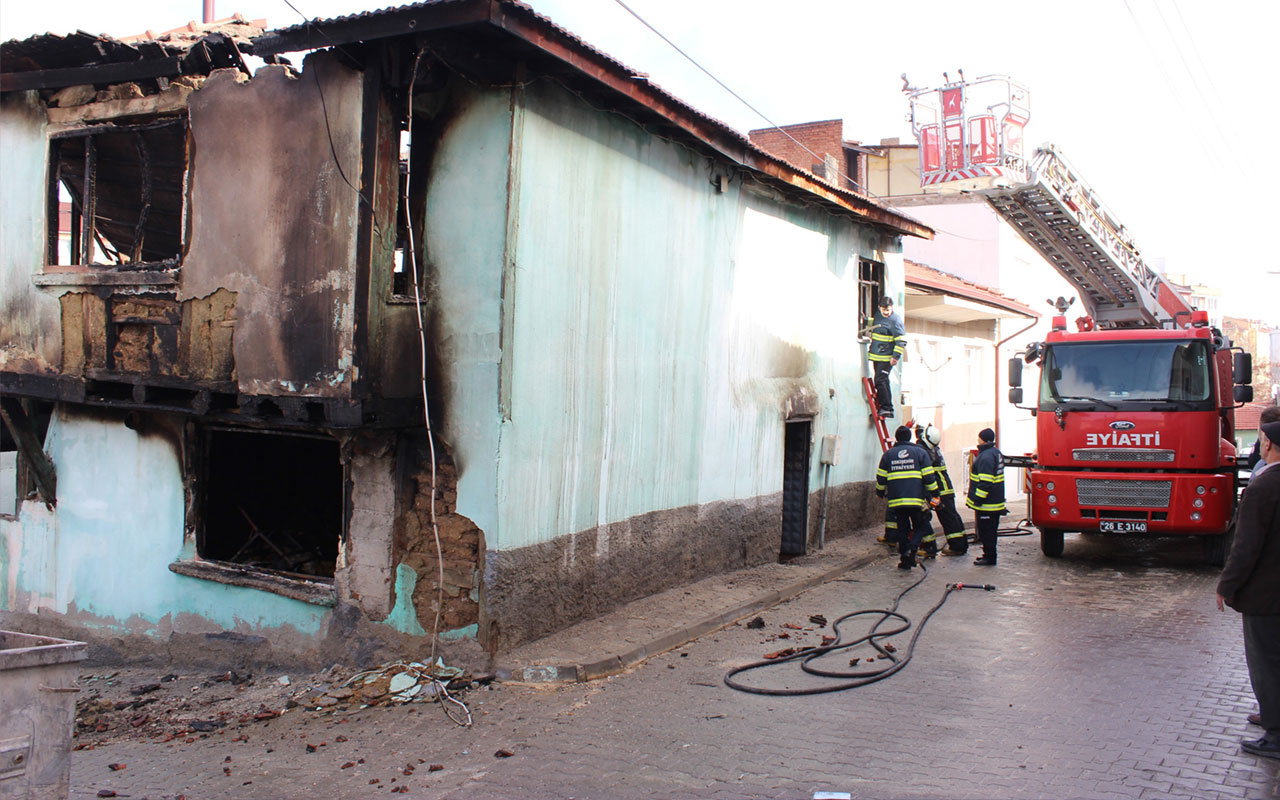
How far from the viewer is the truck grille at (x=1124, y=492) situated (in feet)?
36.6

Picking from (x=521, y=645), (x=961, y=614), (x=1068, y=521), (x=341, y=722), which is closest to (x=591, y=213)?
(x=521, y=645)

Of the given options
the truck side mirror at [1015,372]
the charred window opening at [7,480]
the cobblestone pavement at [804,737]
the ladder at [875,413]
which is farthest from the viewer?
the ladder at [875,413]

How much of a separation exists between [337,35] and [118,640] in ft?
19.7

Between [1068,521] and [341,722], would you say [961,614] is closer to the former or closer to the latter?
[1068,521]

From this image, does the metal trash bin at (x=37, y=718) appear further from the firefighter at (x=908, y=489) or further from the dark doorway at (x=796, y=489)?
the dark doorway at (x=796, y=489)

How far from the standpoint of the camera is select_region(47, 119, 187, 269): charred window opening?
8398 millimetres

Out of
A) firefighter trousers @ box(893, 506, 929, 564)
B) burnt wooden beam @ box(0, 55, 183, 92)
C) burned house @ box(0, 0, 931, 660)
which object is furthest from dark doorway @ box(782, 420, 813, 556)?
burnt wooden beam @ box(0, 55, 183, 92)

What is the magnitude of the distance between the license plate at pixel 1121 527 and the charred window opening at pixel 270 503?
8781 mm

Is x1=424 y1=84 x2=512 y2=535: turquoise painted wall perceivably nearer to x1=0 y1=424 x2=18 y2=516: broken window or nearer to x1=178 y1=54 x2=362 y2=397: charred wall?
x1=178 y1=54 x2=362 y2=397: charred wall

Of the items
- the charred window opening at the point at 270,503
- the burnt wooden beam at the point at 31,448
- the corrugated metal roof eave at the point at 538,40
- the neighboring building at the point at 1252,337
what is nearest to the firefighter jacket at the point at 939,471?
the corrugated metal roof eave at the point at 538,40

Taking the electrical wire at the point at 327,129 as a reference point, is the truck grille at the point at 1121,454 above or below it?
below

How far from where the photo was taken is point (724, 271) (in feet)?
34.9

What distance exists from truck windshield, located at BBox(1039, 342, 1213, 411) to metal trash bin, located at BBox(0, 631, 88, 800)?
1096 cm

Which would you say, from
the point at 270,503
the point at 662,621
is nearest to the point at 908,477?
the point at 662,621
